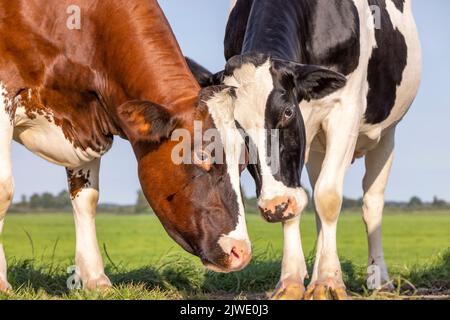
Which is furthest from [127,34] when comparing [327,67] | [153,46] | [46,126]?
[327,67]

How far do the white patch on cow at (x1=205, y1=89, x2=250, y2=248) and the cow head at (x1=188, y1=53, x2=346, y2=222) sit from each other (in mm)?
464

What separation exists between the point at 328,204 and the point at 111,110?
7.30 ft

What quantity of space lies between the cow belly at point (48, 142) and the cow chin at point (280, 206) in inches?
81.3

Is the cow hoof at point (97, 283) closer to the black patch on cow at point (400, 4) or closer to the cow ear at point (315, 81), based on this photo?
the cow ear at point (315, 81)

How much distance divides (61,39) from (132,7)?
30.1 inches

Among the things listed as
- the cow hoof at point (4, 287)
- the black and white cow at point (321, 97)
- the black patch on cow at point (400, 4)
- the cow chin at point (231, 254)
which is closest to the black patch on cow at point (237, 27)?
the black and white cow at point (321, 97)

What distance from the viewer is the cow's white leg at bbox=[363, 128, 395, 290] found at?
43.8ft

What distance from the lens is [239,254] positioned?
30.8ft

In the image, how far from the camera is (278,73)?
34.0 ft

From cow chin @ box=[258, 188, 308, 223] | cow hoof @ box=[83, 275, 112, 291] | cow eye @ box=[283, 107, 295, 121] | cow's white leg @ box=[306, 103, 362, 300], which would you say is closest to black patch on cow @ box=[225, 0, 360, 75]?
cow's white leg @ box=[306, 103, 362, 300]

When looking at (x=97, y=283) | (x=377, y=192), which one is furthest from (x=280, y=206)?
(x=377, y=192)

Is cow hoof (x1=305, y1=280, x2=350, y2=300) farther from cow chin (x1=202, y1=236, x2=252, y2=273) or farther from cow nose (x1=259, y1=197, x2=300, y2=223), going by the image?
cow chin (x1=202, y1=236, x2=252, y2=273)

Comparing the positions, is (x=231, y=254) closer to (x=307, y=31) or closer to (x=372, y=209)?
(x=307, y=31)

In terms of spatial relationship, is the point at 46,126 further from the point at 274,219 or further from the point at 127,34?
the point at 274,219
